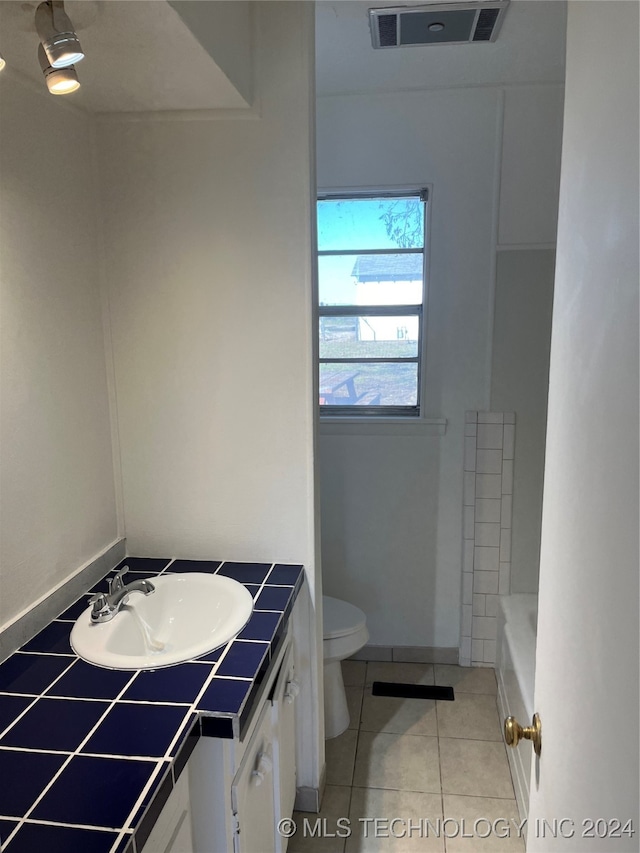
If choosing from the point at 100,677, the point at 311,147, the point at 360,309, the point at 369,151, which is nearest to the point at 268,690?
the point at 100,677

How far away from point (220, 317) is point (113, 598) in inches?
33.0

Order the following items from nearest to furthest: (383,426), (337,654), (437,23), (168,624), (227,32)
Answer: (227,32) < (168,624) < (437,23) < (337,654) < (383,426)

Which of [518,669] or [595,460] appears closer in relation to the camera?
[595,460]

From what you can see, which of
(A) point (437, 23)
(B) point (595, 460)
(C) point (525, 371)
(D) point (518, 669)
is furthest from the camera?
(C) point (525, 371)

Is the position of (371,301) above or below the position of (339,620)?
above

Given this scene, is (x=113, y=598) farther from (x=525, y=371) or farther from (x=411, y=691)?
(x=525, y=371)

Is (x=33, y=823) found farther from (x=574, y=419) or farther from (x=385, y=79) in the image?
(x=385, y=79)

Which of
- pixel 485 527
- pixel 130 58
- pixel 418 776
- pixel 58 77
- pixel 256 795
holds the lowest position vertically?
pixel 418 776

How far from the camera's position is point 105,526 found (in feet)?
6.40

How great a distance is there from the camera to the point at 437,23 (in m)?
2.05

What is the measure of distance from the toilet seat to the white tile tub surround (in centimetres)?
61

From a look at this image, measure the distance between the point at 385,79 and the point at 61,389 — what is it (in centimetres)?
180

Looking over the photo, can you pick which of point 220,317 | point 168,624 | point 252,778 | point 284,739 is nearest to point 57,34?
point 220,317

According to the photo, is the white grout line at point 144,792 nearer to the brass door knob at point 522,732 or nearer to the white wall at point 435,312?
the brass door knob at point 522,732
